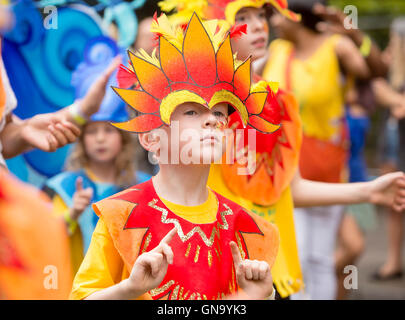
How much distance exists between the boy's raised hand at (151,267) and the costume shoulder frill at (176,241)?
122mm

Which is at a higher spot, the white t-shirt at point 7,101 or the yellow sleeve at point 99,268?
the white t-shirt at point 7,101

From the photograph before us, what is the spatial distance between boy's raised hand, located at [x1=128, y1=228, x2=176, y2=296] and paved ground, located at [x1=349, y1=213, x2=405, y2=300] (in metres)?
2.58

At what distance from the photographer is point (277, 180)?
2.64m

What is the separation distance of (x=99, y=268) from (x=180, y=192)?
0.33m

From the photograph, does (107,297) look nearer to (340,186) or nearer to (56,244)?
(56,244)

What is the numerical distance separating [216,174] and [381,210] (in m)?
6.52

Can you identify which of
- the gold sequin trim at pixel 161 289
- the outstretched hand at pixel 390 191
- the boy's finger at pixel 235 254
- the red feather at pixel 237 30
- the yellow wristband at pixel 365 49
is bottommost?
the gold sequin trim at pixel 161 289

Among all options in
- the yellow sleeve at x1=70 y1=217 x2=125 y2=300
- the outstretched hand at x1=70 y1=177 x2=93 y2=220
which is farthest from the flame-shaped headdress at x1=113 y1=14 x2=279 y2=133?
Result: the outstretched hand at x1=70 y1=177 x2=93 y2=220

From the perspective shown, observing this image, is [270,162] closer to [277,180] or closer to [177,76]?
[277,180]

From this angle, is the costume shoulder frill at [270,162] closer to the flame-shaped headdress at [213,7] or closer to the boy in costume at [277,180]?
the boy in costume at [277,180]

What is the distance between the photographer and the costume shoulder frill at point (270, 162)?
254 centimetres

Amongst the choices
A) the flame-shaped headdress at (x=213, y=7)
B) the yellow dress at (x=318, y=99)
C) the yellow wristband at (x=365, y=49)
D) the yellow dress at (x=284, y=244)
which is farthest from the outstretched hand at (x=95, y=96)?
the yellow wristband at (x=365, y=49)

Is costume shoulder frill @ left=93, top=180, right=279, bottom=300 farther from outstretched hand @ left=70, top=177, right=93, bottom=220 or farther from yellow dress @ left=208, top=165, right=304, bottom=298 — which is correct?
outstretched hand @ left=70, top=177, right=93, bottom=220

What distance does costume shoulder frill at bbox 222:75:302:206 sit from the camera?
2.54 m
